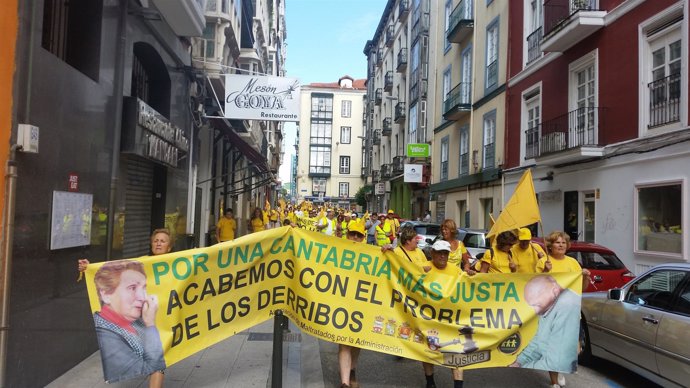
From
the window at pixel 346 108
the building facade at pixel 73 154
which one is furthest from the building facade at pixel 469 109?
the window at pixel 346 108

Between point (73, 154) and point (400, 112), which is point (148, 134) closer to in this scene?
point (73, 154)

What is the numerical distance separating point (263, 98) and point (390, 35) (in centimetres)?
3687

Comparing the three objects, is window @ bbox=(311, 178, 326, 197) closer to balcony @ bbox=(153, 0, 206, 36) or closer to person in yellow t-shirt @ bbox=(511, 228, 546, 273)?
balcony @ bbox=(153, 0, 206, 36)

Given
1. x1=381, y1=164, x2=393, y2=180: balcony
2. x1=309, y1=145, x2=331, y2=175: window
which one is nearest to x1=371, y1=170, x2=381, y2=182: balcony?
x1=381, y1=164, x2=393, y2=180: balcony

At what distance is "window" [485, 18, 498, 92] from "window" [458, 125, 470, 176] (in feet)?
10.9

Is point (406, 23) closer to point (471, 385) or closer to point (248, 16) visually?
point (248, 16)

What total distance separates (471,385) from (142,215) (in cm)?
618

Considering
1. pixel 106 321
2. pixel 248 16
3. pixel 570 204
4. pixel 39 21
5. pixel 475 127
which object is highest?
pixel 248 16

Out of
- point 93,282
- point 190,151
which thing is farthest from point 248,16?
point 93,282

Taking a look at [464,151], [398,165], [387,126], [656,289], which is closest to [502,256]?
[656,289]

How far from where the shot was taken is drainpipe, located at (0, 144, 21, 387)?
13.9ft

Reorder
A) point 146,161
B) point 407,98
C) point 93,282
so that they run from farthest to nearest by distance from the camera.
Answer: point 407,98 → point 146,161 → point 93,282

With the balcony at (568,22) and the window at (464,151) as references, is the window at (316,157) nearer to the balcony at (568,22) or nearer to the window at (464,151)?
the window at (464,151)

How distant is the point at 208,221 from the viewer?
15648mm
